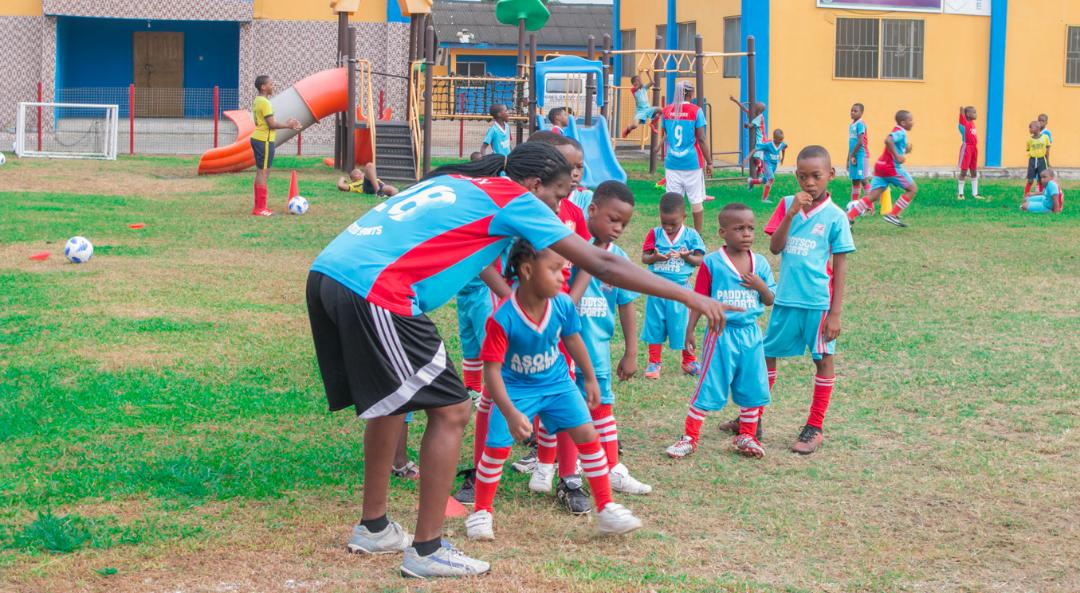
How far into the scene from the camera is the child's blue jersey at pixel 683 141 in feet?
46.9

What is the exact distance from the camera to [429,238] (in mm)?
4246

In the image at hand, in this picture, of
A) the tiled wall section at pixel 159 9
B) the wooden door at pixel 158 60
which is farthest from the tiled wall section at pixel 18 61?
the wooden door at pixel 158 60

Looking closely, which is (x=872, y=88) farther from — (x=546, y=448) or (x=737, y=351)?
(x=546, y=448)

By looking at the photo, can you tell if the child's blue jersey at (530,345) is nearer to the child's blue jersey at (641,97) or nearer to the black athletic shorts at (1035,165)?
the black athletic shorts at (1035,165)

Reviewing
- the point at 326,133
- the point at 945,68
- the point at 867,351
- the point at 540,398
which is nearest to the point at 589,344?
the point at 540,398

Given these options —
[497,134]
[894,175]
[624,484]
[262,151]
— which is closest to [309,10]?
[497,134]

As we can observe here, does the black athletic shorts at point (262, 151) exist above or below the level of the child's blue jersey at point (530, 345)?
above

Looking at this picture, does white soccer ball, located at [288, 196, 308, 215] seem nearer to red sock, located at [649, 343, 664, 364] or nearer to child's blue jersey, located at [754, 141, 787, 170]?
child's blue jersey, located at [754, 141, 787, 170]

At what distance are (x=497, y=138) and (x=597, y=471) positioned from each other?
12926mm

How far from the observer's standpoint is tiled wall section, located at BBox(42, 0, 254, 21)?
108 ft

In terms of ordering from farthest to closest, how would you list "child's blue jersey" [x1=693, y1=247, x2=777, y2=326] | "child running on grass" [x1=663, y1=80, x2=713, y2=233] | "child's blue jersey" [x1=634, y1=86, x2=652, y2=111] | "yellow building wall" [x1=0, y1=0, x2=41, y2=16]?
"yellow building wall" [x1=0, y1=0, x2=41, y2=16], "child's blue jersey" [x1=634, y1=86, x2=652, y2=111], "child running on grass" [x1=663, y1=80, x2=713, y2=233], "child's blue jersey" [x1=693, y1=247, x2=777, y2=326]

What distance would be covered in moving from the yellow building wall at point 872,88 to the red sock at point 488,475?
22.4 meters

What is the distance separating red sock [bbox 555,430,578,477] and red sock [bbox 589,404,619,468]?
16 centimetres

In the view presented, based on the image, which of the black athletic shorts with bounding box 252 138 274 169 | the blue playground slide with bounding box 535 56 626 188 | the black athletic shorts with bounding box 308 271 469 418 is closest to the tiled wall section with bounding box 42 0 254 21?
the blue playground slide with bounding box 535 56 626 188
